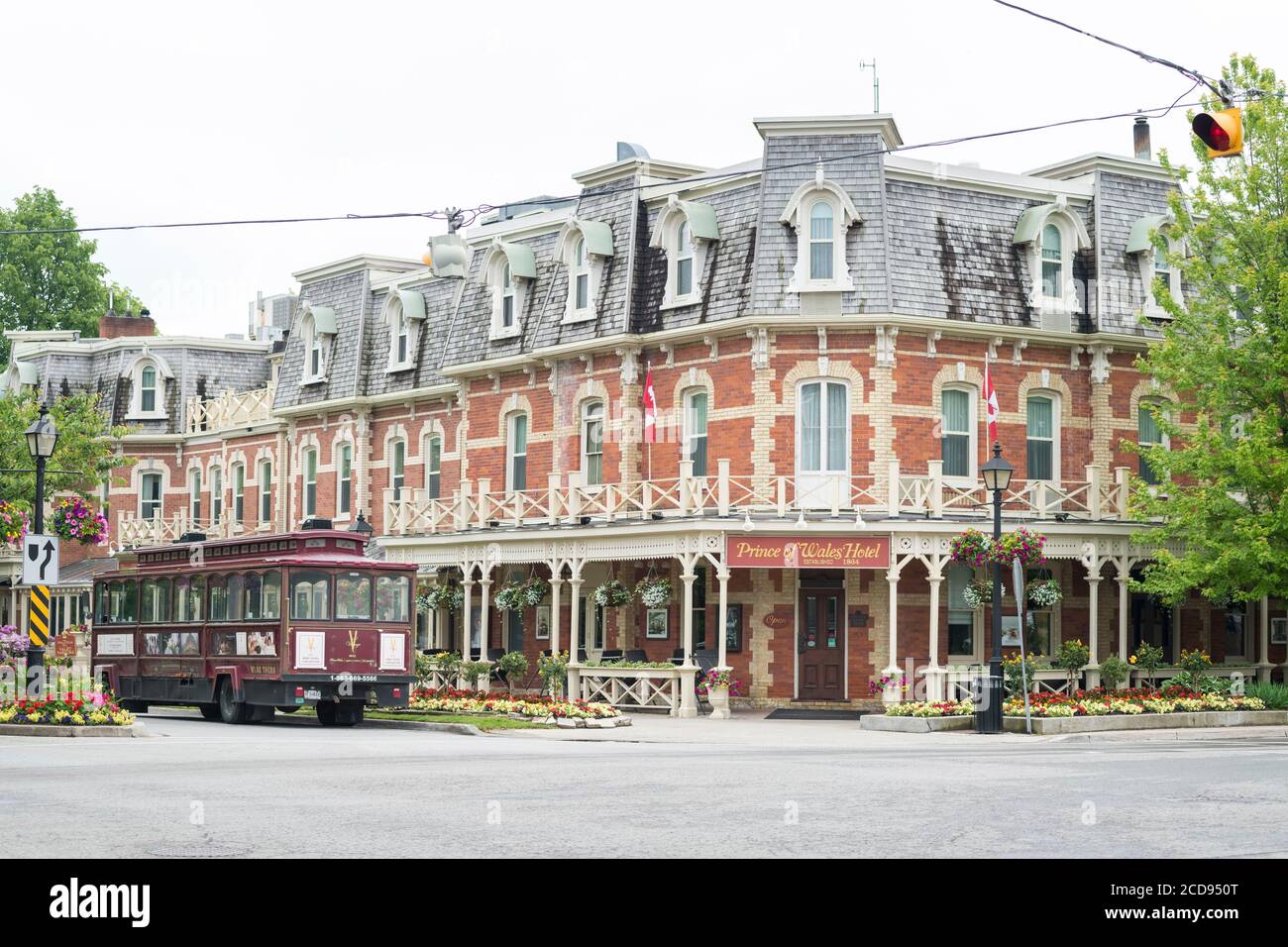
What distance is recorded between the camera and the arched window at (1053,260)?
34406 millimetres

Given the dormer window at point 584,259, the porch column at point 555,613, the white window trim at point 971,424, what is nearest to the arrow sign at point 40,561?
the porch column at point 555,613

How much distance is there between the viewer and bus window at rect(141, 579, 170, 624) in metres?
31.6

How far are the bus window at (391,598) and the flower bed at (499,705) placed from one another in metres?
1.60

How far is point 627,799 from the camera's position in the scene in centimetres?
1489

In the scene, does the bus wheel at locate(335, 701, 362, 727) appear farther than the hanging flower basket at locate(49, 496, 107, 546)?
No

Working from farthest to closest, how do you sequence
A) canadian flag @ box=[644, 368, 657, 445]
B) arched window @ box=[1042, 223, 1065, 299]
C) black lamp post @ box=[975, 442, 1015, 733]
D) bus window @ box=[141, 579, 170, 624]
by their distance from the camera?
arched window @ box=[1042, 223, 1065, 299], canadian flag @ box=[644, 368, 657, 445], bus window @ box=[141, 579, 170, 624], black lamp post @ box=[975, 442, 1015, 733]

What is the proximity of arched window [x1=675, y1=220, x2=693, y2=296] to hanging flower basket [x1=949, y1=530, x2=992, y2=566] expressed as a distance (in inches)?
331

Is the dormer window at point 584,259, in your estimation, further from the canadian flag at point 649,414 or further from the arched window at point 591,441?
the canadian flag at point 649,414

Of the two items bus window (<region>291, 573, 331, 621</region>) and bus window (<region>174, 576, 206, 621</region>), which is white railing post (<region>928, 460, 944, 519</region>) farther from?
bus window (<region>174, 576, 206, 621</region>)

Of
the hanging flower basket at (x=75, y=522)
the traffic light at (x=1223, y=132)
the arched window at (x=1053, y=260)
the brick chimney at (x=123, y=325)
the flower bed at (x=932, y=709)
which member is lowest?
the flower bed at (x=932, y=709)

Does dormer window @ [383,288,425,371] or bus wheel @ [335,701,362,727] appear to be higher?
dormer window @ [383,288,425,371]

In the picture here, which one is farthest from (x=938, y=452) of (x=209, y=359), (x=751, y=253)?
(x=209, y=359)

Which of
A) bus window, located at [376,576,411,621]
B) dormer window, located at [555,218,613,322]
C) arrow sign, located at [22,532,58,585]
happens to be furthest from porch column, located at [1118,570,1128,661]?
arrow sign, located at [22,532,58,585]

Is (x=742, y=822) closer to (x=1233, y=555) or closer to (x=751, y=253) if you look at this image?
(x=1233, y=555)
